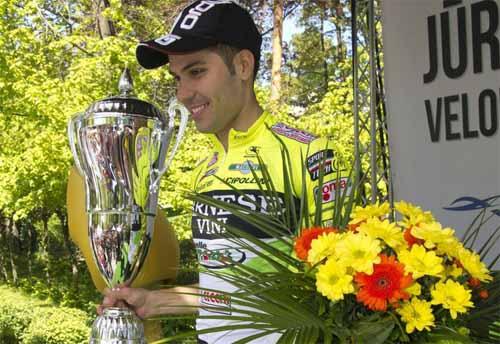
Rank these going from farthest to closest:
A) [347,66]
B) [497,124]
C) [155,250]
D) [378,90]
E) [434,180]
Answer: [347,66] → [378,90] → [434,180] → [497,124] → [155,250]

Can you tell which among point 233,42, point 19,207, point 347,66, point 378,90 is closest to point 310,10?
point 347,66

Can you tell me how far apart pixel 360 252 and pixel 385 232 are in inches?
2.3

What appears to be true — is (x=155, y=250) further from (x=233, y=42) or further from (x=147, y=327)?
(x=233, y=42)

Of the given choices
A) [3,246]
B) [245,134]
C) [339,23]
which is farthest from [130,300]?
[3,246]

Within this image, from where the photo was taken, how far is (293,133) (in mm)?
1580

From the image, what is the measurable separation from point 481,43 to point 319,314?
2064mm

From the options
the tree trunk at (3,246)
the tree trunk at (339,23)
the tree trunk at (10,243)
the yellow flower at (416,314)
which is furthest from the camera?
the tree trunk at (3,246)

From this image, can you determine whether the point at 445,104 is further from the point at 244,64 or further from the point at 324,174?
the point at 324,174

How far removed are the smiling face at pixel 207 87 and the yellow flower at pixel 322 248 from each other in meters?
0.61

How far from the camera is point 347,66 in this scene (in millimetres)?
9914

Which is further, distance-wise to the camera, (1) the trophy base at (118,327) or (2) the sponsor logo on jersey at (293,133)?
(2) the sponsor logo on jersey at (293,133)

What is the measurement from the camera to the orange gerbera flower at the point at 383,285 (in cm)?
92

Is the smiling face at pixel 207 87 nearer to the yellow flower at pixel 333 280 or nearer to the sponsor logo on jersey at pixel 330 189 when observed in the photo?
the sponsor logo on jersey at pixel 330 189

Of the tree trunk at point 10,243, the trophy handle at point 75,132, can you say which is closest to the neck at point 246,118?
the trophy handle at point 75,132
